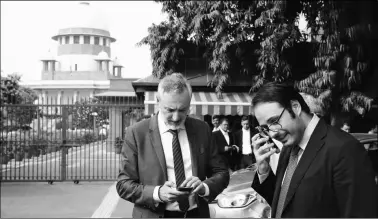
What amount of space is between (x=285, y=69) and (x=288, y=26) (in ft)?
3.30

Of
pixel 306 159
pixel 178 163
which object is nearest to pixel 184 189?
pixel 178 163

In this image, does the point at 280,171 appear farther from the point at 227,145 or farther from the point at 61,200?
the point at 61,200

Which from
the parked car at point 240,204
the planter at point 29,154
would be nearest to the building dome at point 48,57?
the planter at point 29,154

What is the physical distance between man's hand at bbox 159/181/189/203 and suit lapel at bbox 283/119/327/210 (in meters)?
0.73

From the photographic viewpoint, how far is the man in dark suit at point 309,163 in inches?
77.2

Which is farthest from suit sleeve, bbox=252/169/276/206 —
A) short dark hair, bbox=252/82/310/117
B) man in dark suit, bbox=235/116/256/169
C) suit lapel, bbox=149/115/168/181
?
man in dark suit, bbox=235/116/256/169

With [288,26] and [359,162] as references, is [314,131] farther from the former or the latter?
[288,26]

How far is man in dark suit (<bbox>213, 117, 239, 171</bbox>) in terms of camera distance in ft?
30.2

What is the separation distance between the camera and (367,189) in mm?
1943

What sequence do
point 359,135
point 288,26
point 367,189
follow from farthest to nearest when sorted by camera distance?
1. point 288,26
2. point 359,135
3. point 367,189

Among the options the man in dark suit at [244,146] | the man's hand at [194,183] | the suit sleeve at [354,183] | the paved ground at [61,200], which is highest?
the suit sleeve at [354,183]

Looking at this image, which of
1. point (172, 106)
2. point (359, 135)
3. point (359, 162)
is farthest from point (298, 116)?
point (359, 135)

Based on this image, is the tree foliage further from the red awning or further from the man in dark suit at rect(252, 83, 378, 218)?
the man in dark suit at rect(252, 83, 378, 218)

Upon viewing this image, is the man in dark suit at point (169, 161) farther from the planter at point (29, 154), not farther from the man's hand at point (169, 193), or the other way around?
the planter at point (29, 154)
